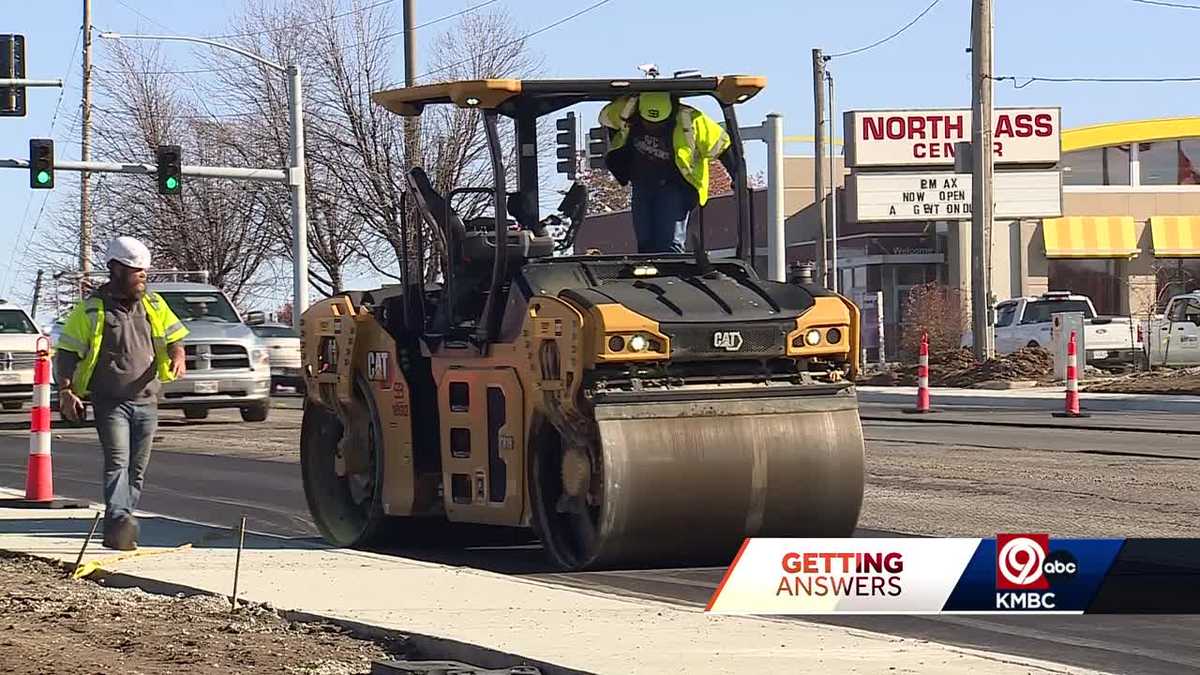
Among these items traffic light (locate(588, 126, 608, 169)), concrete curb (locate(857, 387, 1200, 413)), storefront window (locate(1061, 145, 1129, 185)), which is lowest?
concrete curb (locate(857, 387, 1200, 413))

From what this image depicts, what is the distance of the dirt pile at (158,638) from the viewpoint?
8.67 m

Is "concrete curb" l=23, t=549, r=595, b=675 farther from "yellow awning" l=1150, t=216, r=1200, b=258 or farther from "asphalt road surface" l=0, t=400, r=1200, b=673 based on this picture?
"yellow awning" l=1150, t=216, r=1200, b=258

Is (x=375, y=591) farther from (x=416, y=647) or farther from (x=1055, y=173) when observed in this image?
(x=1055, y=173)

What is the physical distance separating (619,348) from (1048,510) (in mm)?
4626

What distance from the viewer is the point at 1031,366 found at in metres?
38.0

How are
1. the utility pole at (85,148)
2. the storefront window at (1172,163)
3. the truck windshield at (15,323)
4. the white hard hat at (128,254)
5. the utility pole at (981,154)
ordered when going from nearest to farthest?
the white hard hat at (128,254)
the truck windshield at (15,323)
the utility pole at (981,154)
the utility pole at (85,148)
the storefront window at (1172,163)

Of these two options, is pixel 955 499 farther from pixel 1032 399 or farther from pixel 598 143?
pixel 1032 399

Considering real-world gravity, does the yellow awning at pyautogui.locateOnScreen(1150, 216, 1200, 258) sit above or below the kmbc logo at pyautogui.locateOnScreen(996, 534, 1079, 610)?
above

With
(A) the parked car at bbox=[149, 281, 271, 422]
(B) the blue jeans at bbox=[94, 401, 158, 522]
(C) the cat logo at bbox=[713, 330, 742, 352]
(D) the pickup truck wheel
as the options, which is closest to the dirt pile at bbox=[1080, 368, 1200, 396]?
(D) the pickup truck wheel

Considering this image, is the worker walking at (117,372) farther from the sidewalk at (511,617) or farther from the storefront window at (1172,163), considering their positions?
the storefront window at (1172,163)

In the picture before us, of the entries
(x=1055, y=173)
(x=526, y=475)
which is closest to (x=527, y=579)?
(x=526, y=475)

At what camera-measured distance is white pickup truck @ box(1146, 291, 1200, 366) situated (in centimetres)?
4016

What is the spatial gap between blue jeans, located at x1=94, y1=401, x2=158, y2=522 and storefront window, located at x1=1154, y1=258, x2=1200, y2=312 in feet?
170

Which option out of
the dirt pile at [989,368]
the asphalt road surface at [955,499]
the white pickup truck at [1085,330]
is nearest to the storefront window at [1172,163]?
the white pickup truck at [1085,330]
